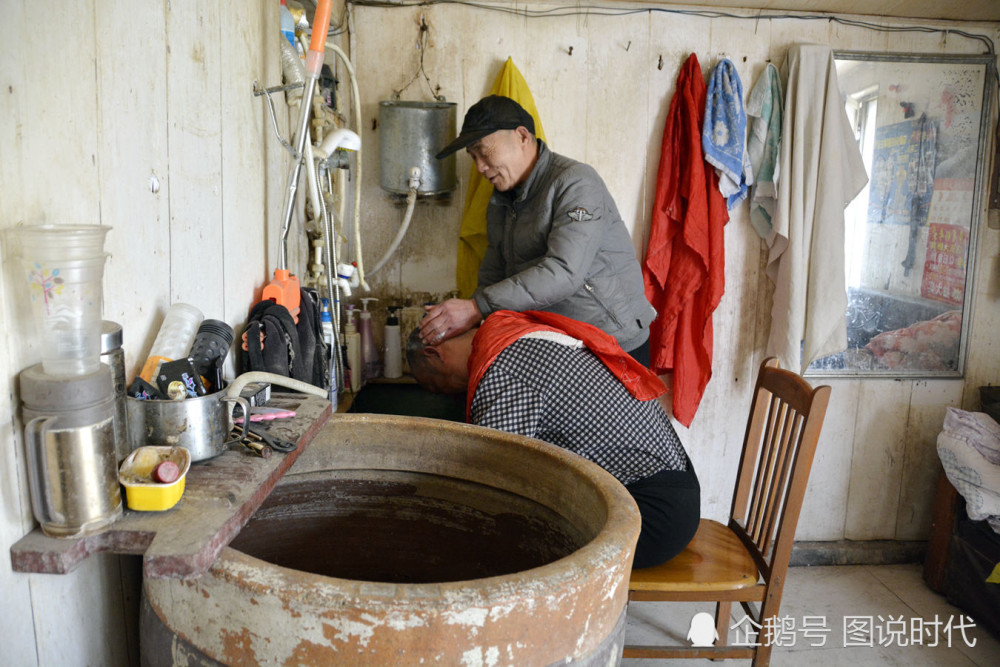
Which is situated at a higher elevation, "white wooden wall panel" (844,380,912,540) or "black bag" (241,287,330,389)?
"black bag" (241,287,330,389)

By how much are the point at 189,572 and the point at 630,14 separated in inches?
91.7

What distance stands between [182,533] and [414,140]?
1.79 meters

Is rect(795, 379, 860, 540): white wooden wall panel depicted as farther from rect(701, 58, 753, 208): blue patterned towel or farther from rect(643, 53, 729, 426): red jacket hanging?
rect(701, 58, 753, 208): blue patterned towel

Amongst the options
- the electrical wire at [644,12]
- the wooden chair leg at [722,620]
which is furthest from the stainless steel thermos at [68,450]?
the electrical wire at [644,12]

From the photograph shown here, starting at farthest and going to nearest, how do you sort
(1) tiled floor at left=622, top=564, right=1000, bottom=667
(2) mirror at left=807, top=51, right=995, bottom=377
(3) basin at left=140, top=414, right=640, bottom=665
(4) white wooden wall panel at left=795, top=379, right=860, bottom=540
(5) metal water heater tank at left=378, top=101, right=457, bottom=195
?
(4) white wooden wall panel at left=795, top=379, right=860, bottom=540, (2) mirror at left=807, top=51, right=995, bottom=377, (5) metal water heater tank at left=378, top=101, right=457, bottom=195, (1) tiled floor at left=622, top=564, right=1000, bottom=667, (3) basin at left=140, top=414, right=640, bottom=665

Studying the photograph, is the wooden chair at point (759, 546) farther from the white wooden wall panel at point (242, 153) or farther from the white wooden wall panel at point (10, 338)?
the white wooden wall panel at point (10, 338)

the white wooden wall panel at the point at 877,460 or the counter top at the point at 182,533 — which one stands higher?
the counter top at the point at 182,533

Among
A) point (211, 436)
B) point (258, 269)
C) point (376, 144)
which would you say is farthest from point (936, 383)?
point (211, 436)

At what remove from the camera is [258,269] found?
1.60 metres

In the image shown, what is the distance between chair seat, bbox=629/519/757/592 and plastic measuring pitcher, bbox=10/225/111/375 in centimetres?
120

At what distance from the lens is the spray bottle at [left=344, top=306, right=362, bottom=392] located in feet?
7.20

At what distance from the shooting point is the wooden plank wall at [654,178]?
246 cm

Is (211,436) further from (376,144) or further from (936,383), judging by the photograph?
(936,383)

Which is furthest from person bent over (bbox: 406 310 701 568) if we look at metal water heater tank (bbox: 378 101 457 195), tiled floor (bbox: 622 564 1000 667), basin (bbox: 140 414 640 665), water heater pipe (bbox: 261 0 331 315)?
metal water heater tank (bbox: 378 101 457 195)
